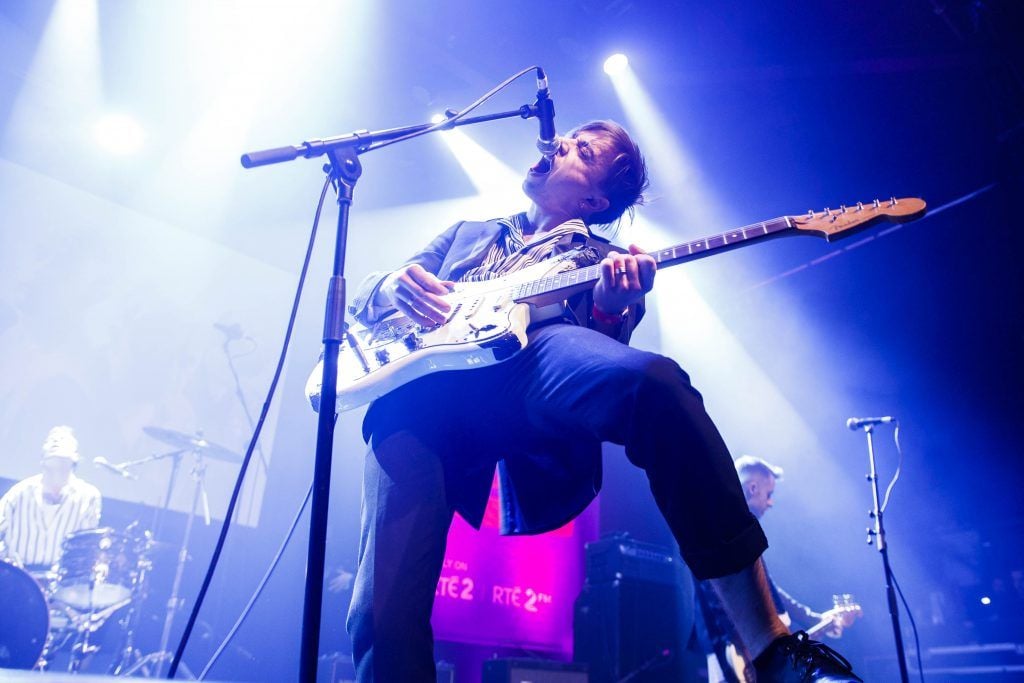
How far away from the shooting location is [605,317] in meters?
2.11

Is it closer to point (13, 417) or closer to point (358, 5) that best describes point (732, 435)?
point (358, 5)

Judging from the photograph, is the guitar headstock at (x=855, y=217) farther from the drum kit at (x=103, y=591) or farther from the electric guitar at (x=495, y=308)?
the drum kit at (x=103, y=591)

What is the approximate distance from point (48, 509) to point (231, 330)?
232 centimetres

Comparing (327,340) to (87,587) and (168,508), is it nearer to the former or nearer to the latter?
(87,587)

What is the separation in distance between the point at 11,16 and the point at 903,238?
9.43 m

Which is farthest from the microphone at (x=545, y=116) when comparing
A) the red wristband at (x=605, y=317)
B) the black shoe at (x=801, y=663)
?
the black shoe at (x=801, y=663)

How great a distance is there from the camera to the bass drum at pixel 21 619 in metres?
5.17

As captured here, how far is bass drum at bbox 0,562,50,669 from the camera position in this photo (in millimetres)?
5172

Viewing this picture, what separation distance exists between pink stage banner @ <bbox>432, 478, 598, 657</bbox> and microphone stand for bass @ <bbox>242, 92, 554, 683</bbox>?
3.82 m

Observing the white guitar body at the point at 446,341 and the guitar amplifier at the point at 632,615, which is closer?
the white guitar body at the point at 446,341

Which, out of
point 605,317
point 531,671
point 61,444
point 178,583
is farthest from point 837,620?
point 61,444

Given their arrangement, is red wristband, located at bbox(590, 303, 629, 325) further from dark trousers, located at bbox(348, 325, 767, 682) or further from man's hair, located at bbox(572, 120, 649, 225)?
man's hair, located at bbox(572, 120, 649, 225)

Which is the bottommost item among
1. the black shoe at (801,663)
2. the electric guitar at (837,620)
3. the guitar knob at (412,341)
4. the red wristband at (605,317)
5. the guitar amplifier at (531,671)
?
the guitar amplifier at (531,671)

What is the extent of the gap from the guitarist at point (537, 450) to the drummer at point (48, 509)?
17.9 ft
